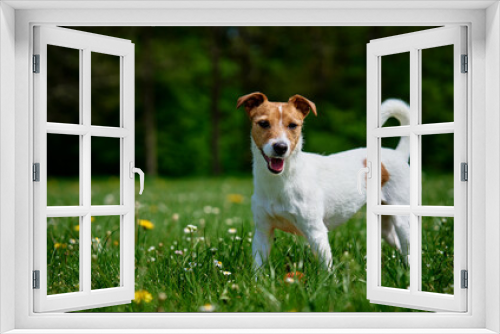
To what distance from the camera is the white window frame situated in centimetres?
262

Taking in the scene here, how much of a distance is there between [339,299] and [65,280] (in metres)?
1.64

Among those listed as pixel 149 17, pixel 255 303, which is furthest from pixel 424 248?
pixel 149 17

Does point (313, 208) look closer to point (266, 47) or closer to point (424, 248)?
point (424, 248)

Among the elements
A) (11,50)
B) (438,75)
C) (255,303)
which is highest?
(438,75)

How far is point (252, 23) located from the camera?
110 inches

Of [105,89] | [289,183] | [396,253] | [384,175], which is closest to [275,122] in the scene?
[289,183]

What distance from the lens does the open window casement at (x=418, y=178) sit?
8.84ft

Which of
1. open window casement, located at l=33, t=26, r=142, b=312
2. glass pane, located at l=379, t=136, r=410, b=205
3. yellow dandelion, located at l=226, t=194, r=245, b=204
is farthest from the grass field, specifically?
yellow dandelion, located at l=226, t=194, r=245, b=204

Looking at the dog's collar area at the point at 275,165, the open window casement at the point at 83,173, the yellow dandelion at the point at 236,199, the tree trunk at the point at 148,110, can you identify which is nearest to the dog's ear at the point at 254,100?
the dog's collar area at the point at 275,165

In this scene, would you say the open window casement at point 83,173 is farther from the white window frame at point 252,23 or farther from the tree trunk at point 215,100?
the tree trunk at point 215,100

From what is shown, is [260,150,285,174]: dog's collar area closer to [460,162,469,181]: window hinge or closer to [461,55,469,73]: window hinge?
[460,162,469,181]: window hinge

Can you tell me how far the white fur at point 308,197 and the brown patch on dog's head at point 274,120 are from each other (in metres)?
0.08

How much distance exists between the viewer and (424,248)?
3420mm

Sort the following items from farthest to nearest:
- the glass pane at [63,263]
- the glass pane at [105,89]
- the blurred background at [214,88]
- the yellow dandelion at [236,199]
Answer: the blurred background at [214,88] → the glass pane at [105,89] → the yellow dandelion at [236,199] → the glass pane at [63,263]
